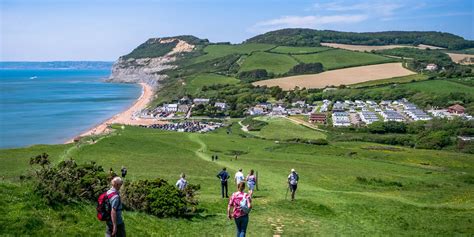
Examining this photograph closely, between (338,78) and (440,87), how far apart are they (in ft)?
161

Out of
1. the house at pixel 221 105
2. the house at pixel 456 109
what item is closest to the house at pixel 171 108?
the house at pixel 221 105

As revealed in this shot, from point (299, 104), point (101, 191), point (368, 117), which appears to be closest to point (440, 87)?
point (299, 104)

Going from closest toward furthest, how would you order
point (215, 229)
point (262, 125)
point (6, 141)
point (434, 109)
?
1. point (215, 229)
2. point (6, 141)
3. point (262, 125)
4. point (434, 109)

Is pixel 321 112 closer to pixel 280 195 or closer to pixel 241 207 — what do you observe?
pixel 280 195

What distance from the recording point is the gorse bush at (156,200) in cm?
1952

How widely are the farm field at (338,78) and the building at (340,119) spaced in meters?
59.1

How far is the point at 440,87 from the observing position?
147375 mm

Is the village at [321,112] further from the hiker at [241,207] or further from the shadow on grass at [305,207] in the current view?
the hiker at [241,207]

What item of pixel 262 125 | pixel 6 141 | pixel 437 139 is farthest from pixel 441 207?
pixel 6 141

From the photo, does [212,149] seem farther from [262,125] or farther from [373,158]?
[262,125]

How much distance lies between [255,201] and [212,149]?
3689 centimetres

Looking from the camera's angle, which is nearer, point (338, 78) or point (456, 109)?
point (456, 109)

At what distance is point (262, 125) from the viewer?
4210 inches

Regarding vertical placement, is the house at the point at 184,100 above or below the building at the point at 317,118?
above
